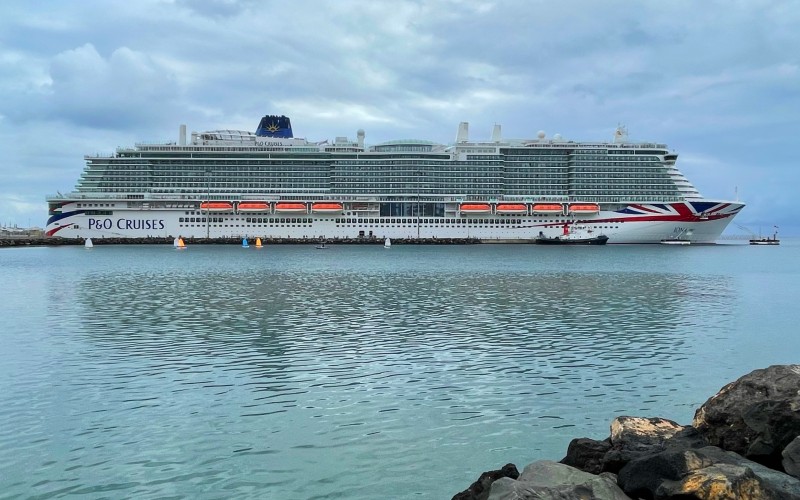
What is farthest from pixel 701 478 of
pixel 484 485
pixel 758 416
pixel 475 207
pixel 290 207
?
pixel 290 207

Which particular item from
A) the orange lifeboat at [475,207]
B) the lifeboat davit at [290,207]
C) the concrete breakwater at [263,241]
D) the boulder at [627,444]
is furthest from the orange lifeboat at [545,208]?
the boulder at [627,444]

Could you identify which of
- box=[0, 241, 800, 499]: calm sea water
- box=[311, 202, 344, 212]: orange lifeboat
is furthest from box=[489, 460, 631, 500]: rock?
box=[311, 202, 344, 212]: orange lifeboat

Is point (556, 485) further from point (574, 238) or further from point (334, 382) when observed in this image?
point (574, 238)

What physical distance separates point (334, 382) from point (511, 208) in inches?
3435

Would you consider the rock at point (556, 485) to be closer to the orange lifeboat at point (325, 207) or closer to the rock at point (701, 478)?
the rock at point (701, 478)

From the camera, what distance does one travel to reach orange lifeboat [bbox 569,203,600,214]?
9781cm

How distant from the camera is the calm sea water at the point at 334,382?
900cm

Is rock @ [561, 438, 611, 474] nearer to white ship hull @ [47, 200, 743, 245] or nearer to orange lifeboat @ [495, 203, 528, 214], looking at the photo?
white ship hull @ [47, 200, 743, 245]

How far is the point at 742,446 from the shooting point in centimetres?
Answer: 788

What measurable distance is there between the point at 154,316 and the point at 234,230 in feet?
257

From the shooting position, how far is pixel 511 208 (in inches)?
3875

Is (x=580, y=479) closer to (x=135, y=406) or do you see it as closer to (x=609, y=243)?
(x=135, y=406)

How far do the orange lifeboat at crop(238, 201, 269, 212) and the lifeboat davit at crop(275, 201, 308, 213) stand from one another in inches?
67.2

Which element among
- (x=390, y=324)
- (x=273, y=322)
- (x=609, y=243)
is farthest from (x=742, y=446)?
(x=609, y=243)
